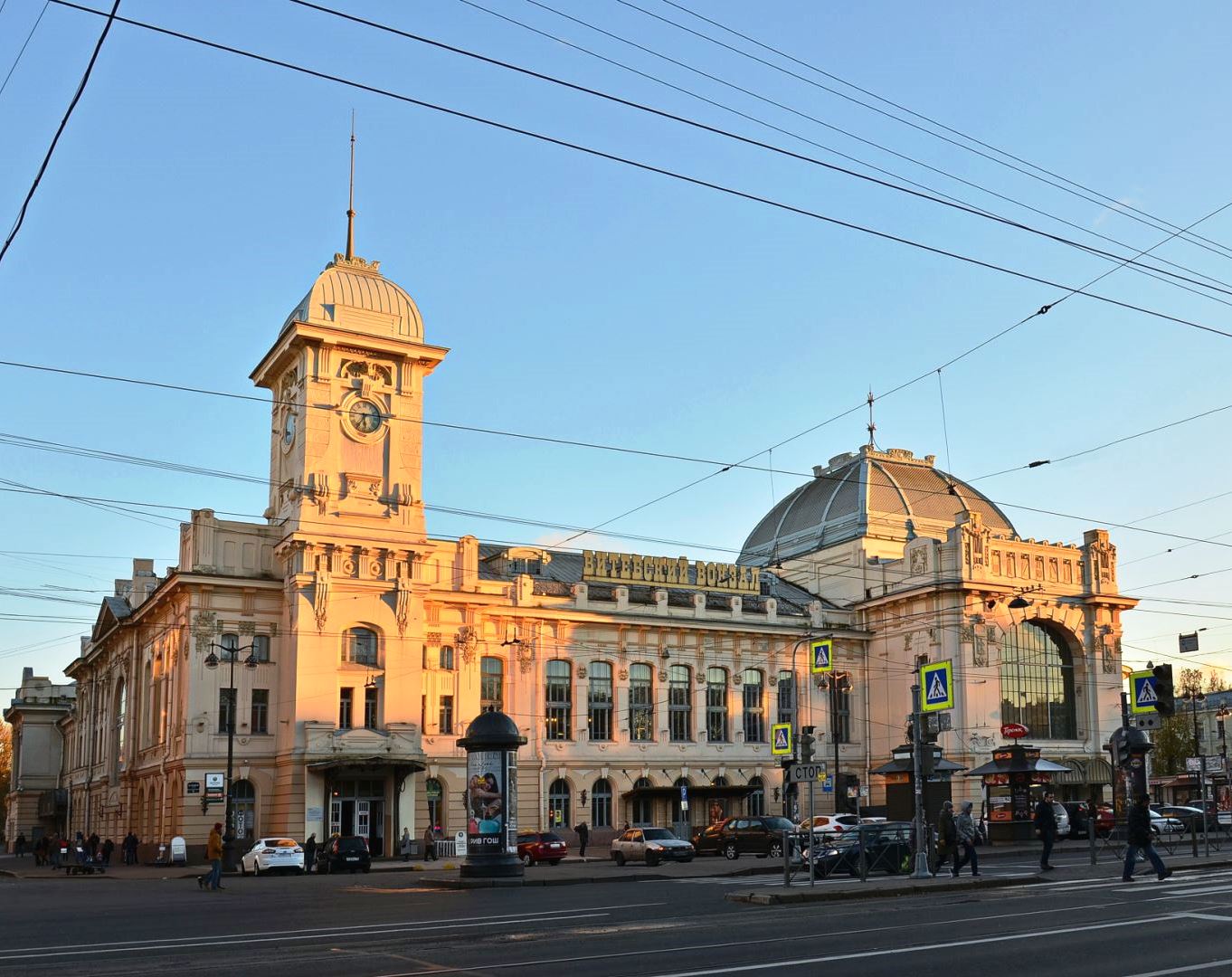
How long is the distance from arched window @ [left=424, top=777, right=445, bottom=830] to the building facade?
12 centimetres

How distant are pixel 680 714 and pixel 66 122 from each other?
54.8 m

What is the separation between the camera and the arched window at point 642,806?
210ft

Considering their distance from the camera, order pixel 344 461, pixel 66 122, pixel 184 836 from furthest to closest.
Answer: pixel 344 461
pixel 184 836
pixel 66 122

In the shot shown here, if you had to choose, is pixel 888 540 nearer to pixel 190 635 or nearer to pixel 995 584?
pixel 995 584

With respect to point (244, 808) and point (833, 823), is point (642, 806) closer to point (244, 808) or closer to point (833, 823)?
point (833, 823)

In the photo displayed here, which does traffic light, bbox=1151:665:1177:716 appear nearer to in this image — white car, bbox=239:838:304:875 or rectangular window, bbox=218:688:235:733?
white car, bbox=239:838:304:875

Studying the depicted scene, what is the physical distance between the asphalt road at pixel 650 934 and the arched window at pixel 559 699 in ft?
114

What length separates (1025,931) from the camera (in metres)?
16.6

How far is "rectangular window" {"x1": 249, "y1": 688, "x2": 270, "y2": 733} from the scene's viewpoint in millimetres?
55594

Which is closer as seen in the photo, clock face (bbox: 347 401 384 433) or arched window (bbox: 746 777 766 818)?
clock face (bbox: 347 401 384 433)

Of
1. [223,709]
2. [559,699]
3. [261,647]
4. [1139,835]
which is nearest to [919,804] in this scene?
[1139,835]

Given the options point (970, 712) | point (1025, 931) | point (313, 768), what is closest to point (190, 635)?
point (313, 768)

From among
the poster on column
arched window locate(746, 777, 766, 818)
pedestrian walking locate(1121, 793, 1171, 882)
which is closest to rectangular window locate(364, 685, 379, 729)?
the poster on column

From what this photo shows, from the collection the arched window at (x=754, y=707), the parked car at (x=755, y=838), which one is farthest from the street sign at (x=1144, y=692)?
the arched window at (x=754, y=707)
